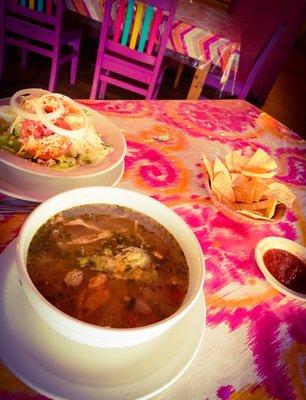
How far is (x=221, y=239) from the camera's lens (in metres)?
1.34

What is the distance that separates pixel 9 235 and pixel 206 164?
0.79 metres

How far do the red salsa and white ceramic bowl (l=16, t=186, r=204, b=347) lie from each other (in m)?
0.43

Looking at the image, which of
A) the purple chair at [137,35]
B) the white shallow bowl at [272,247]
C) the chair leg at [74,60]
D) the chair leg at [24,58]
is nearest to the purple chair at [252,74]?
the purple chair at [137,35]

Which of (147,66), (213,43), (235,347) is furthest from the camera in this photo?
(147,66)

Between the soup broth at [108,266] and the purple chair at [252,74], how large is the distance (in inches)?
159

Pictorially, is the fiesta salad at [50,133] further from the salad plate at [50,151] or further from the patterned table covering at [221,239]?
the patterned table covering at [221,239]

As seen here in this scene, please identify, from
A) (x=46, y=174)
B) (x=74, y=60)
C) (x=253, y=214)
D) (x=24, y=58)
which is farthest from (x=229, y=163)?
(x=24, y=58)

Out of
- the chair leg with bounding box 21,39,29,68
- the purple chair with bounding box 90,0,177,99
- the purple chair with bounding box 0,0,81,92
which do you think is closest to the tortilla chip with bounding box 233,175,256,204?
the purple chair with bounding box 90,0,177,99

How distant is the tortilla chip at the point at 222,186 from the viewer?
4.63 feet

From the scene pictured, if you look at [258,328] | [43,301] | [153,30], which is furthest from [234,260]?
[153,30]

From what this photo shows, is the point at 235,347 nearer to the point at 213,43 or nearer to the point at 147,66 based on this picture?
the point at 213,43

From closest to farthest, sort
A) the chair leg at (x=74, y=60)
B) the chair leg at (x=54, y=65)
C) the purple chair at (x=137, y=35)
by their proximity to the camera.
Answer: the purple chair at (x=137, y=35)
the chair leg at (x=54, y=65)
the chair leg at (x=74, y=60)

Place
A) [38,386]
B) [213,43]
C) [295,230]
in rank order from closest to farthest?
1. [38,386]
2. [295,230]
3. [213,43]

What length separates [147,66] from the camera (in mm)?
4543
